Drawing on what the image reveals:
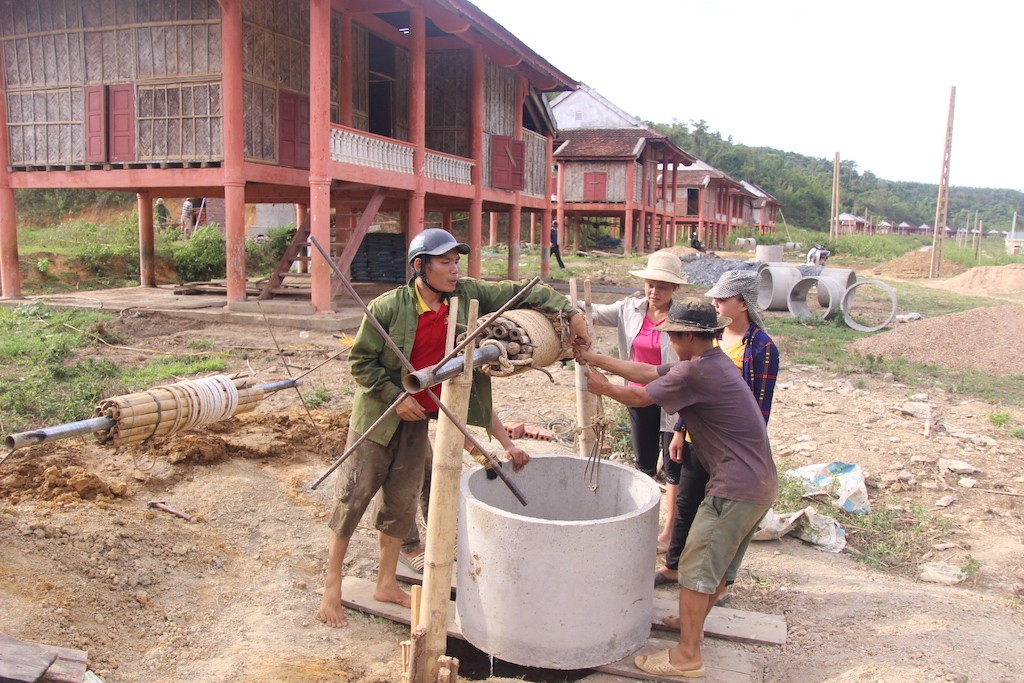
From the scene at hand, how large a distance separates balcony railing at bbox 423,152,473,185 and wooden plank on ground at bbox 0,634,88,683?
38.4ft

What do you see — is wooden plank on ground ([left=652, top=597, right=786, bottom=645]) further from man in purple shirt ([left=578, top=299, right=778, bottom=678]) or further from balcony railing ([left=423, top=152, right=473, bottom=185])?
balcony railing ([left=423, top=152, right=473, bottom=185])

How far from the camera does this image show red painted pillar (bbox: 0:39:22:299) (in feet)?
42.8

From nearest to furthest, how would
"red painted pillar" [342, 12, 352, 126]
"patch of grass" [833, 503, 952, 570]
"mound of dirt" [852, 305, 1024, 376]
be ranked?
"patch of grass" [833, 503, 952, 570]
"mound of dirt" [852, 305, 1024, 376]
"red painted pillar" [342, 12, 352, 126]

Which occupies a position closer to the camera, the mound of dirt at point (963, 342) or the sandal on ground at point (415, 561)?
the sandal on ground at point (415, 561)

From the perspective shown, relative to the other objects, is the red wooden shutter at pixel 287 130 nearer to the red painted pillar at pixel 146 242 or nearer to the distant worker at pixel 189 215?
the red painted pillar at pixel 146 242

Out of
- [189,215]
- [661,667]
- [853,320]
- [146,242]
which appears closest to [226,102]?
[146,242]

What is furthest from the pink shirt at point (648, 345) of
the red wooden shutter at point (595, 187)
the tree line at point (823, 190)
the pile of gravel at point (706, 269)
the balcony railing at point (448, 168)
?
the tree line at point (823, 190)

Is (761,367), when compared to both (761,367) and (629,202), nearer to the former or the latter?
(761,367)

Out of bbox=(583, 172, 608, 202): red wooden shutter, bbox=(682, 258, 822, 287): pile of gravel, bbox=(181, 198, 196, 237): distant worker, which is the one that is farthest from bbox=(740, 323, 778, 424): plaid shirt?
bbox=(583, 172, 608, 202): red wooden shutter

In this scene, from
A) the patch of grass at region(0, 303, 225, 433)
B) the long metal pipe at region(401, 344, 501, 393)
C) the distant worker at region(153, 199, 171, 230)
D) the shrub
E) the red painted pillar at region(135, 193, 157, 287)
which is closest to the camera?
the long metal pipe at region(401, 344, 501, 393)

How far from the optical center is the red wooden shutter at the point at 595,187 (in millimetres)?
31328

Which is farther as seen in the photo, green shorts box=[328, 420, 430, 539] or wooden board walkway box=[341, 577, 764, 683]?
green shorts box=[328, 420, 430, 539]

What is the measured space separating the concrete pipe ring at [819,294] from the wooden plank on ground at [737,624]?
12.3m

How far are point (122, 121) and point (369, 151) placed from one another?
3.89 m
